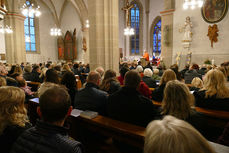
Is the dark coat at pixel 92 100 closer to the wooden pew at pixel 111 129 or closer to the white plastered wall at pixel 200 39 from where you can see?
the wooden pew at pixel 111 129

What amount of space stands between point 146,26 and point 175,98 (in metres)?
21.3

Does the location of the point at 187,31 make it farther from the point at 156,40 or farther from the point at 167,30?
the point at 156,40

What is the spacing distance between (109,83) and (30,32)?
19.8 m

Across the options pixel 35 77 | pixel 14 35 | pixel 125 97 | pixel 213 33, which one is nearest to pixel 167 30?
pixel 213 33

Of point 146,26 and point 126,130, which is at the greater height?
point 146,26

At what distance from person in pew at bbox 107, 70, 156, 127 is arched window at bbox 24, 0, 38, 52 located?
20670 mm

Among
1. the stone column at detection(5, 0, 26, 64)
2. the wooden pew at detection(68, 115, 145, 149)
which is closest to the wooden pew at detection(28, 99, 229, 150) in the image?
the wooden pew at detection(68, 115, 145, 149)

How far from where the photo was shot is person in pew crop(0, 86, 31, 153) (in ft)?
5.63

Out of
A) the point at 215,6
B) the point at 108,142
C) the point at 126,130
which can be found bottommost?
the point at 108,142

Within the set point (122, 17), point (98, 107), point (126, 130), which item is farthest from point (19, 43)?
point (126, 130)

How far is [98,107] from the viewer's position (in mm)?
3059

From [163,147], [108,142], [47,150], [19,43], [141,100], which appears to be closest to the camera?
[163,147]

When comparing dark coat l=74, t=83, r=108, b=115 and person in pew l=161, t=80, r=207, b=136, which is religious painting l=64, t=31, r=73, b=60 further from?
person in pew l=161, t=80, r=207, b=136

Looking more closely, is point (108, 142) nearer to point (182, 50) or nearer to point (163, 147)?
point (163, 147)
